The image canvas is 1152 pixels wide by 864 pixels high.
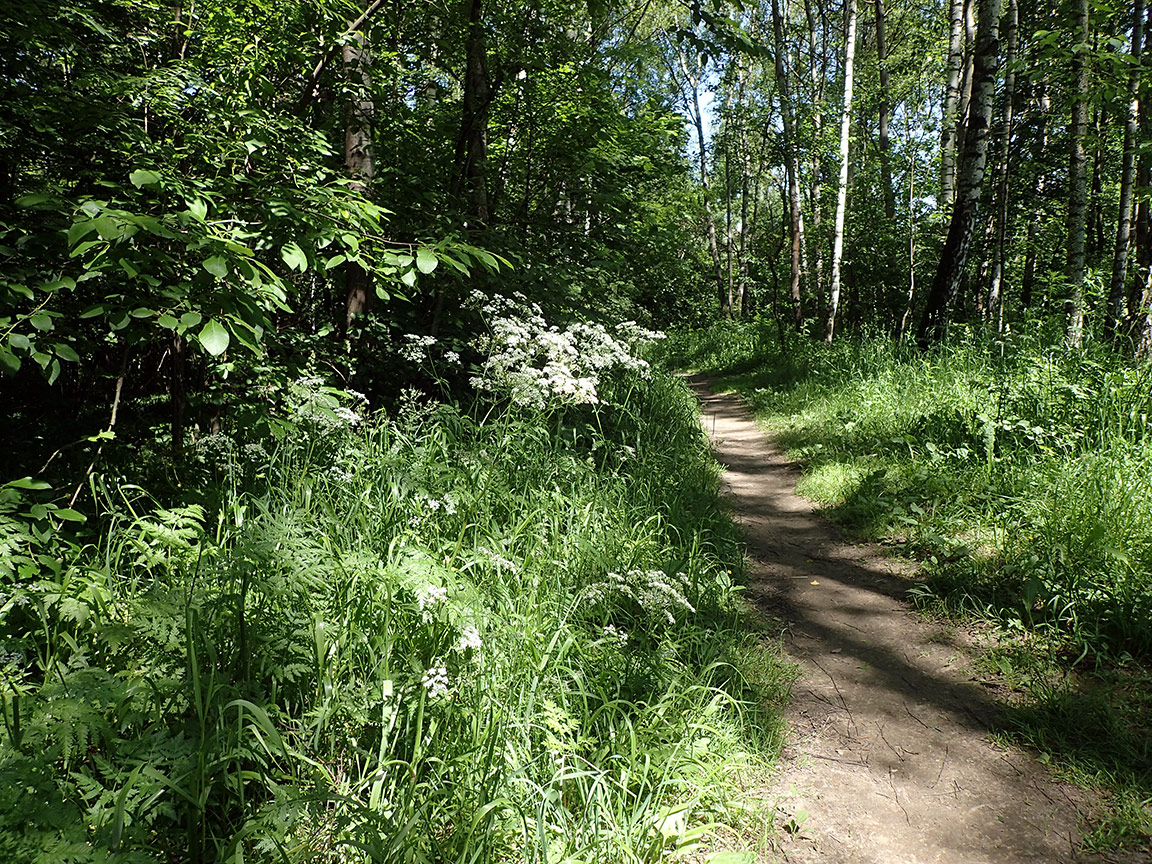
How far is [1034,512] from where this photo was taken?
13.6 ft

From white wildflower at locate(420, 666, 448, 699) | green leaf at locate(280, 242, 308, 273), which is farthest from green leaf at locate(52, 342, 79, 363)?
white wildflower at locate(420, 666, 448, 699)

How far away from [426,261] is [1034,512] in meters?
4.11

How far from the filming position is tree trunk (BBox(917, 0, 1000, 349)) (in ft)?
24.8

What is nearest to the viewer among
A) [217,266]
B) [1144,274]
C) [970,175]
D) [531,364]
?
[217,266]

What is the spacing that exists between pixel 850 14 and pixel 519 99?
9068mm

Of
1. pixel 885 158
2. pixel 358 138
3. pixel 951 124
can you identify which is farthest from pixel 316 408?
pixel 885 158

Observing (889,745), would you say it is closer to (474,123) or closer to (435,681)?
(435,681)

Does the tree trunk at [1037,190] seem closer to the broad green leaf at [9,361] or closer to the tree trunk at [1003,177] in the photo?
the tree trunk at [1003,177]

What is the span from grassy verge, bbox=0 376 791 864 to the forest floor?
22 cm

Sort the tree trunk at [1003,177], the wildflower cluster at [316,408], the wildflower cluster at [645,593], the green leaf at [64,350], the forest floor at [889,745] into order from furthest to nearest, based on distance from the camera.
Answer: the tree trunk at [1003,177] < the wildflower cluster at [316,408] < the wildflower cluster at [645,593] < the forest floor at [889,745] < the green leaf at [64,350]

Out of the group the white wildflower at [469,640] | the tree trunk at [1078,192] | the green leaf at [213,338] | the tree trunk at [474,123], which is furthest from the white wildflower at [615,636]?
the tree trunk at [1078,192]

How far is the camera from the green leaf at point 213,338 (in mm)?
2014

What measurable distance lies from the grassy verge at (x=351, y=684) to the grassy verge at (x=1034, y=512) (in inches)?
49.1

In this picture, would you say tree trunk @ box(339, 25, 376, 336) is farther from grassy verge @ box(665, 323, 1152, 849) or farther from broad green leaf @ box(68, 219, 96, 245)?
grassy verge @ box(665, 323, 1152, 849)
